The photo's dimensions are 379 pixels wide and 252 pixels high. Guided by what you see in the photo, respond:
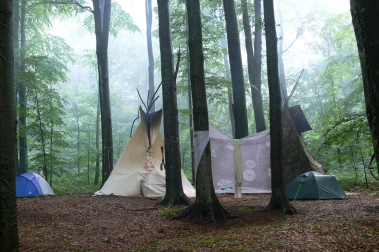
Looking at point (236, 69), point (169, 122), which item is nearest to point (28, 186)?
point (169, 122)

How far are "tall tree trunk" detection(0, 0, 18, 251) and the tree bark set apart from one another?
2568 mm

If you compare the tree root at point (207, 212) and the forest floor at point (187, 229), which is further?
the tree root at point (207, 212)

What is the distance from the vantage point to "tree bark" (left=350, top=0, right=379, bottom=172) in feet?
6.53

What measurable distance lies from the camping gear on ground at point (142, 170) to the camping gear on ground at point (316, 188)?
2986 millimetres

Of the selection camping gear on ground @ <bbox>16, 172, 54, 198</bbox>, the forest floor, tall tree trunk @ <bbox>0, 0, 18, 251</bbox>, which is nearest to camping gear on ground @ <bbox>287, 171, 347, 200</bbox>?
the forest floor

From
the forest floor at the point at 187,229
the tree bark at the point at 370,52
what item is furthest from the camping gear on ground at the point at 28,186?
the tree bark at the point at 370,52

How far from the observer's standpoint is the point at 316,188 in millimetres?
7988

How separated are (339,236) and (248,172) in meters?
6.27

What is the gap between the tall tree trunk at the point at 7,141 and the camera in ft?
8.22

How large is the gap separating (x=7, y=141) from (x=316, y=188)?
719 cm

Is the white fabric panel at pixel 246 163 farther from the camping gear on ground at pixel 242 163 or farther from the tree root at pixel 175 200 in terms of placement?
the tree root at pixel 175 200

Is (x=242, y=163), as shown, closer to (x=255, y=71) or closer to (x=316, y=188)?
(x=316, y=188)

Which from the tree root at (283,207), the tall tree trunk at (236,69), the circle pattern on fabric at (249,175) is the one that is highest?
the tall tree trunk at (236,69)

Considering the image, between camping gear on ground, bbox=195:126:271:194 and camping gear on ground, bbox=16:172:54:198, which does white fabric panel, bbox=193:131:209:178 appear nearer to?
camping gear on ground, bbox=195:126:271:194
